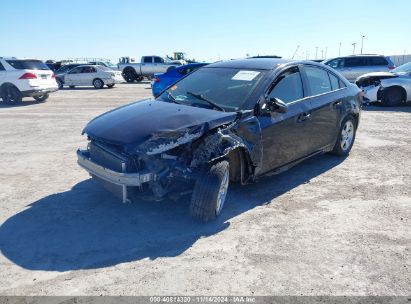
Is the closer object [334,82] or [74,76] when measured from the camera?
[334,82]

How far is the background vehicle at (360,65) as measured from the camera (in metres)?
17.2

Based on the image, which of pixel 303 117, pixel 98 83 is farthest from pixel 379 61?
pixel 98 83

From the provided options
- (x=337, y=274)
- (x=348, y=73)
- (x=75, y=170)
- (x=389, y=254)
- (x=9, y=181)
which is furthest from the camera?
(x=348, y=73)

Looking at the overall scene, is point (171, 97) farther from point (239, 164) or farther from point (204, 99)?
point (239, 164)

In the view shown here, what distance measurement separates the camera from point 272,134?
183 inches

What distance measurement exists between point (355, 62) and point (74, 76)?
56.9 ft

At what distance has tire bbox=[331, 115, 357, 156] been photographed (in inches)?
250

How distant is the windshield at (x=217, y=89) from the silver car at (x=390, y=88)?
978 cm

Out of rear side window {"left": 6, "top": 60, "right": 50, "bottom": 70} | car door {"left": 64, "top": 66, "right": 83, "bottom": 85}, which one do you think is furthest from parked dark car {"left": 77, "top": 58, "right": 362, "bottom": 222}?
car door {"left": 64, "top": 66, "right": 83, "bottom": 85}

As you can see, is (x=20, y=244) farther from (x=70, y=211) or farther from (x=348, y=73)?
(x=348, y=73)

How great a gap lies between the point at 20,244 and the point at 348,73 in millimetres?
16627

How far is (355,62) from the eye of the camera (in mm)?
17281

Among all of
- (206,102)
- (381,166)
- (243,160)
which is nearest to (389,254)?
(243,160)

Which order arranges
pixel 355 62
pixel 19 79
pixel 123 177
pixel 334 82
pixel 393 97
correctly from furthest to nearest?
1. pixel 355 62
2. pixel 19 79
3. pixel 393 97
4. pixel 334 82
5. pixel 123 177
